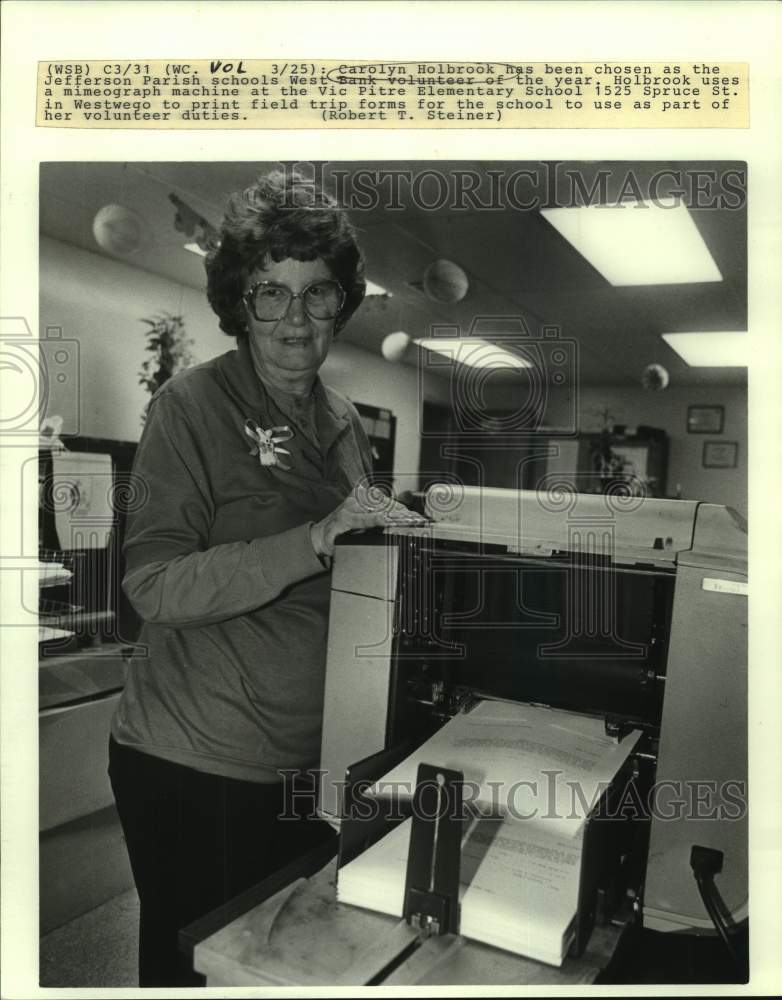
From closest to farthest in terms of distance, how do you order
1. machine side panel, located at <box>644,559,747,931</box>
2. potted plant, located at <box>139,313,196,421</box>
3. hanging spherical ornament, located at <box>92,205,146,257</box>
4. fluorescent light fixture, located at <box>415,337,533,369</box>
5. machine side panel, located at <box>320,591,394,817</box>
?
machine side panel, located at <box>644,559,747,931</box> → machine side panel, located at <box>320,591,394,817</box> → hanging spherical ornament, located at <box>92,205,146,257</box> → potted plant, located at <box>139,313,196,421</box> → fluorescent light fixture, located at <box>415,337,533,369</box>

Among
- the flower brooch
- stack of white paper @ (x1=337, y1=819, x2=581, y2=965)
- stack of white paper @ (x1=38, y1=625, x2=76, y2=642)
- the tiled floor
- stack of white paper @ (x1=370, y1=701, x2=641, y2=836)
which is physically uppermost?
the flower brooch

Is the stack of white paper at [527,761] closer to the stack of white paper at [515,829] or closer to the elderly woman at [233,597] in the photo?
the stack of white paper at [515,829]

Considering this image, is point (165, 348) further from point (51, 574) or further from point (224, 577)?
point (224, 577)

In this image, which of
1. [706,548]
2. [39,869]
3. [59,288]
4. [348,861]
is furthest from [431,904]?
[59,288]

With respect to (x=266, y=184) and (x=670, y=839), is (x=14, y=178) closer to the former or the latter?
(x=266, y=184)

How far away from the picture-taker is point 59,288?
1.21 metres

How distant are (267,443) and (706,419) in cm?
77

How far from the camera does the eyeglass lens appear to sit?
1.08 m

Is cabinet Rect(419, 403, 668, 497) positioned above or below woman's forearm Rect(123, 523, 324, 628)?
above

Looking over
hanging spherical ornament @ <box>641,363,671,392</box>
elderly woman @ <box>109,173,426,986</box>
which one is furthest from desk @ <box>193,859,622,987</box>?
hanging spherical ornament @ <box>641,363,671,392</box>

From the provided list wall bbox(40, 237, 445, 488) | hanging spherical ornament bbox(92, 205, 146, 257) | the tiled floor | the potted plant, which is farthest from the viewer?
the potted plant

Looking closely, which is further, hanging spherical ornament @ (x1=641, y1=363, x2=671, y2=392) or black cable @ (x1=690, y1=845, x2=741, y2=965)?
hanging spherical ornament @ (x1=641, y1=363, x2=671, y2=392)

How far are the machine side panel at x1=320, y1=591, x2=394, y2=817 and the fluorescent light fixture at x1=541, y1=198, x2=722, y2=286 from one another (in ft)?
2.55

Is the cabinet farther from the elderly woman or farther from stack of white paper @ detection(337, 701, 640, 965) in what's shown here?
stack of white paper @ detection(337, 701, 640, 965)
